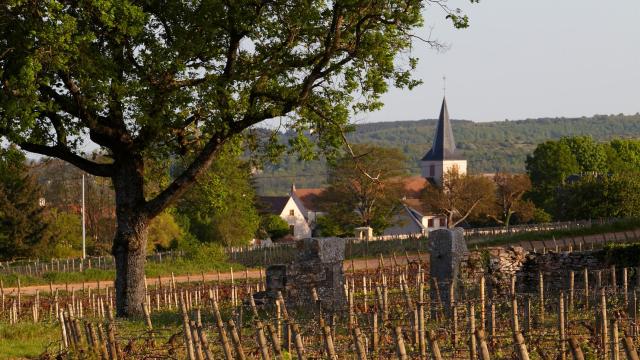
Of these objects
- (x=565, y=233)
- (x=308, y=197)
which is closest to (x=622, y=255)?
(x=565, y=233)

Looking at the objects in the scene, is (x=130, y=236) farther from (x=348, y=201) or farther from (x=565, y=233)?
(x=348, y=201)

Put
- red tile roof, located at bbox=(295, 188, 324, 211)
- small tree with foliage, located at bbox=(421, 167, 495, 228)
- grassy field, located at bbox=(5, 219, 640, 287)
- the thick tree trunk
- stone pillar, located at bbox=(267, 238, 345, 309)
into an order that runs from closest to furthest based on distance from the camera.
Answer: stone pillar, located at bbox=(267, 238, 345, 309)
the thick tree trunk
grassy field, located at bbox=(5, 219, 640, 287)
small tree with foliage, located at bbox=(421, 167, 495, 228)
red tile roof, located at bbox=(295, 188, 324, 211)

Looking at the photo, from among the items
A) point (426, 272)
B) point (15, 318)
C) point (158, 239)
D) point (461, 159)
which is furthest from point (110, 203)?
point (461, 159)

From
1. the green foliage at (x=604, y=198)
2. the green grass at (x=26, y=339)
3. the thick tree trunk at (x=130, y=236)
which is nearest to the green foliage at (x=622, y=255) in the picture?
the thick tree trunk at (x=130, y=236)

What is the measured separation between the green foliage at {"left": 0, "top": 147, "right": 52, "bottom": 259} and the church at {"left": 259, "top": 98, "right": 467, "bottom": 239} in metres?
34.7

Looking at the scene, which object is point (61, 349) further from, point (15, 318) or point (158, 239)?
point (158, 239)

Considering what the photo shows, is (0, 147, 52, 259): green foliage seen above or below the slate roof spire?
below

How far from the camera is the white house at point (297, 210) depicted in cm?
12075

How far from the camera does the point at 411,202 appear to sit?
A: 114375 millimetres

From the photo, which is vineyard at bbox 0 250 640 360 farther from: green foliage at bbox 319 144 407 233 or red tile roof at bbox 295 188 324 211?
red tile roof at bbox 295 188 324 211

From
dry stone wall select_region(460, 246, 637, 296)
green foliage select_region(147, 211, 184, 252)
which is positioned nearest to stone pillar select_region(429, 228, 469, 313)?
dry stone wall select_region(460, 246, 637, 296)

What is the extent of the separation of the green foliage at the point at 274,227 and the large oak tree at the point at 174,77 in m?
68.6

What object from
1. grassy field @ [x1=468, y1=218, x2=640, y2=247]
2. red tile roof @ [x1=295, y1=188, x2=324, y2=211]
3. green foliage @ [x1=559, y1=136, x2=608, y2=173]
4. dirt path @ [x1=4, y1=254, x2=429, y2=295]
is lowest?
dirt path @ [x1=4, y1=254, x2=429, y2=295]

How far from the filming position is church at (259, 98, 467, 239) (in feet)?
354
